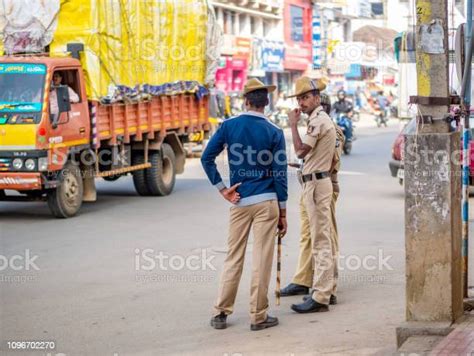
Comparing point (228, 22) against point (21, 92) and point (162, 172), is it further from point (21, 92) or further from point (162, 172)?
point (21, 92)

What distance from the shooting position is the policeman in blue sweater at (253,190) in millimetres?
7766

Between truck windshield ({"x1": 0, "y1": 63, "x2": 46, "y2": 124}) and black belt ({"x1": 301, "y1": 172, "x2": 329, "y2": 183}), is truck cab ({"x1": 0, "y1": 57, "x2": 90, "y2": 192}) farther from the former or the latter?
black belt ({"x1": 301, "y1": 172, "x2": 329, "y2": 183})

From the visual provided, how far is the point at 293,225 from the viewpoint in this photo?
46.1 ft

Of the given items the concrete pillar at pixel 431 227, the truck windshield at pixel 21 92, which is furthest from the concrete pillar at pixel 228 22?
the concrete pillar at pixel 431 227

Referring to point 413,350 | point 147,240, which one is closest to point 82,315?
point 413,350

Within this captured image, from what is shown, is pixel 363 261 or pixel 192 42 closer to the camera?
pixel 363 261

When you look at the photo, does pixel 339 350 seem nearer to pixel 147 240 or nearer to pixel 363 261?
pixel 363 261

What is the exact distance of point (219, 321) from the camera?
7.86m

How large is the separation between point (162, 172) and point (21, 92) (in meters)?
4.29

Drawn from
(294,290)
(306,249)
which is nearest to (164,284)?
(294,290)

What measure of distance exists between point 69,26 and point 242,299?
8052mm

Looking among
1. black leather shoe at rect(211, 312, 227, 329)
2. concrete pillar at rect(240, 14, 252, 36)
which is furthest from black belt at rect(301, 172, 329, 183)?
concrete pillar at rect(240, 14, 252, 36)

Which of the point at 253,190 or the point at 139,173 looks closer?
the point at 253,190

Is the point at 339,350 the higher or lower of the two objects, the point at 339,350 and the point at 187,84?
the lower
